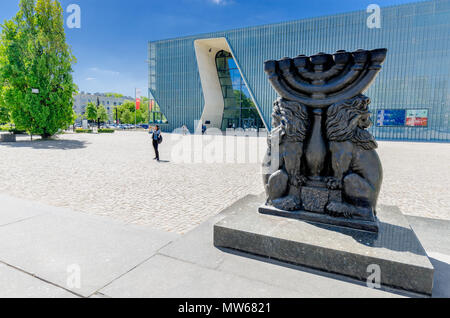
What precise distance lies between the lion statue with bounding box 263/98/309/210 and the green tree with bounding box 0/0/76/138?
2470 cm

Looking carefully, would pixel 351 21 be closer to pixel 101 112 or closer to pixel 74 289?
pixel 74 289

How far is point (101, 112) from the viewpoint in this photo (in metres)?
60.6

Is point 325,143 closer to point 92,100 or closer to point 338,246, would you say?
point 338,246

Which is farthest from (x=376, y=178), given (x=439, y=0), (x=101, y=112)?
(x=101, y=112)

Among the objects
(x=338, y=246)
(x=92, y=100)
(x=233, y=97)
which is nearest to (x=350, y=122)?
(x=338, y=246)

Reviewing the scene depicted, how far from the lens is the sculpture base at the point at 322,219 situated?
3254 mm

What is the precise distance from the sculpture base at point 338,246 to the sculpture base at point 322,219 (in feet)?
0.25

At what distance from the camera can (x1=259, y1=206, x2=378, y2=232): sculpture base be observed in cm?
325

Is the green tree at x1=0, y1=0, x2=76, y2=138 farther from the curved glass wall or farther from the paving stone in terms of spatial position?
the curved glass wall

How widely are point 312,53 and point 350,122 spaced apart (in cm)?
3467

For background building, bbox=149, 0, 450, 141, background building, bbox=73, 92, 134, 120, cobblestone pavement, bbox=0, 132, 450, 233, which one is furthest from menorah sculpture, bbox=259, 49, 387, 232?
background building, bbox=73, 92, 134, 120

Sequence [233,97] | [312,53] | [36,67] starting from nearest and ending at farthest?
[36,67] < [312,53] < [233,97]

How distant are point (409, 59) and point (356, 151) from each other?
36569 mm

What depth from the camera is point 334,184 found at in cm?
349
